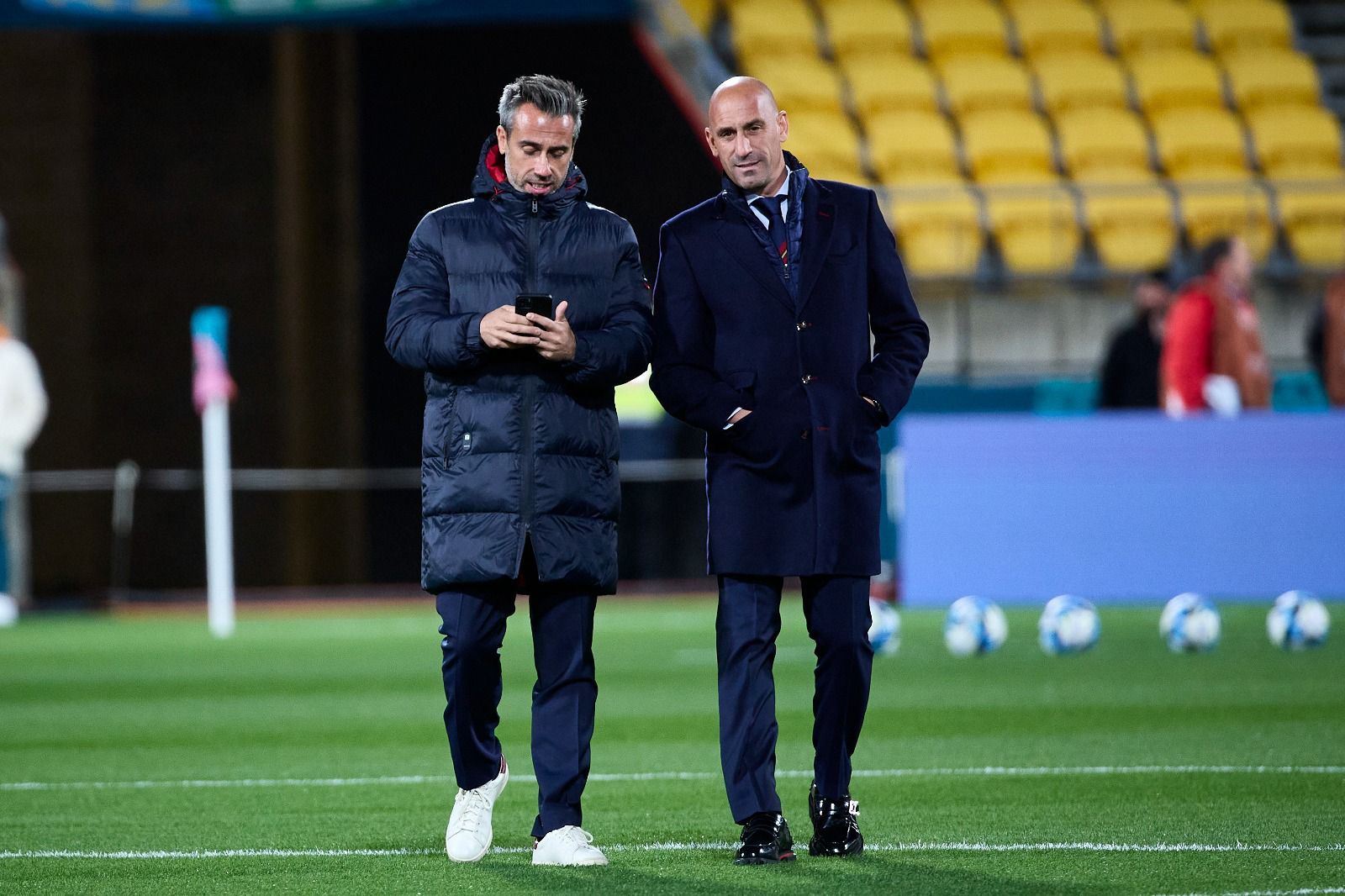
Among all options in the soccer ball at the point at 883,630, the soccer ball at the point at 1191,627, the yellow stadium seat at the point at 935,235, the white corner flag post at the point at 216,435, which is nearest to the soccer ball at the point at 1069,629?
the soccer ball at the point at 1191,627

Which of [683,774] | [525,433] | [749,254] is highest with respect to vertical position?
[749,254]

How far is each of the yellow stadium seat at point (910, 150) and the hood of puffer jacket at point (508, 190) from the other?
13600mm

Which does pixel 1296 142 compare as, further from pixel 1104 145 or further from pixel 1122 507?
pixel 1122 507

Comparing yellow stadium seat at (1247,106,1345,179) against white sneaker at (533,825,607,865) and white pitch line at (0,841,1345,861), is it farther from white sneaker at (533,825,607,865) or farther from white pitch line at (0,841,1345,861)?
white sneaker at (533,825,607,865)

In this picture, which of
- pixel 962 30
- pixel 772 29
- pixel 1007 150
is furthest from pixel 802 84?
pixel 962 30

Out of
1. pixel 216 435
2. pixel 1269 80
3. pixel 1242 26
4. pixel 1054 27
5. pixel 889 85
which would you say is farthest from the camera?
pixel 1242 26

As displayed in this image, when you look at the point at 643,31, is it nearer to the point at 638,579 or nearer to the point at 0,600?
the point at 638,579

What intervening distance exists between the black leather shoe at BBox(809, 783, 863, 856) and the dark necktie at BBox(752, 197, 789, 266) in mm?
1419

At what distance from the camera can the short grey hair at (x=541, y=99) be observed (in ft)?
17.3

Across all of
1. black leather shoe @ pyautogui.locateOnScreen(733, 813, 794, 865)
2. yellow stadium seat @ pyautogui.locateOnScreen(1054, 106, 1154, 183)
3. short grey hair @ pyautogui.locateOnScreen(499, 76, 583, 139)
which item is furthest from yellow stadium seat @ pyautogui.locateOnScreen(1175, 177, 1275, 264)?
black leather shoe @ pyautogui.locateOnScreen(733, 813, 794, 865)

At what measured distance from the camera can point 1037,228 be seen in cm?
1822

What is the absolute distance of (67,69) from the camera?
63.5ft

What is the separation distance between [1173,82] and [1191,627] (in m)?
10.6

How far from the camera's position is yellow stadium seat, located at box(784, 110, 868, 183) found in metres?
18.4
